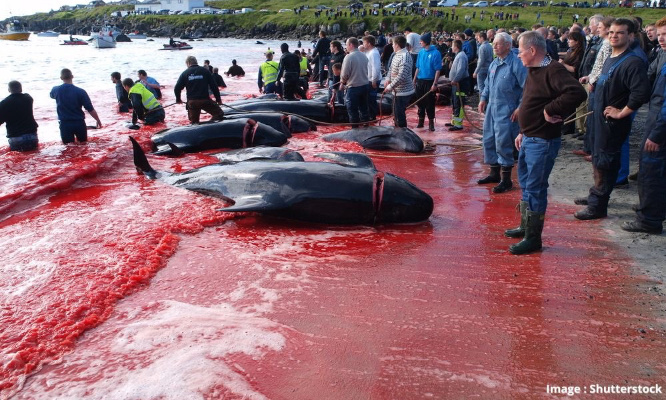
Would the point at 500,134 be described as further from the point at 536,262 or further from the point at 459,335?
the point at 459,335

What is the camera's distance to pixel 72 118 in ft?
40.8

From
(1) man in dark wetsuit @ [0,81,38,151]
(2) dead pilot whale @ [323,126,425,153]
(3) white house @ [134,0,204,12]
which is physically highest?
(3) white house @ [134,0,204,12]

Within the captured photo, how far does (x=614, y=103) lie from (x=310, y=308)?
191 inches

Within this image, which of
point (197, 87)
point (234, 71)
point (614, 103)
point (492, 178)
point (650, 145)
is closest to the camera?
point (650, 145)

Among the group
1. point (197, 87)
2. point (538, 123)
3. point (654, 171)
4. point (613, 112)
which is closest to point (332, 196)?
point (538, 123)

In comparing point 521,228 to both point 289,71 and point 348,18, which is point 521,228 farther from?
point 348,18

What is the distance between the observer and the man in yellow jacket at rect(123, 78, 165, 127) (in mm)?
14977

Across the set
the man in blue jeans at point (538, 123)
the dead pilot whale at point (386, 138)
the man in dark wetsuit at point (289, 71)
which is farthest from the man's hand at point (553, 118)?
the man in dark wetsuit at point (289, 71)

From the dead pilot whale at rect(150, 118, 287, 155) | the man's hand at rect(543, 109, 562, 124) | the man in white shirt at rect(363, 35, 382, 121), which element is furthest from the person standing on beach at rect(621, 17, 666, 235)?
the man in white shirt at rect(363, 35, 382, 121)

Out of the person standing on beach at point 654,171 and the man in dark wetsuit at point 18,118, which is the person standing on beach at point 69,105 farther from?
the person standing on beach at point 654,171

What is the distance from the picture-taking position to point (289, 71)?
54.9 ft

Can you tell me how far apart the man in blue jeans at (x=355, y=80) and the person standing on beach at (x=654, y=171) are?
720 cm

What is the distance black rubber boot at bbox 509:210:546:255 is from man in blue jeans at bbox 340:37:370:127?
7.45 meters

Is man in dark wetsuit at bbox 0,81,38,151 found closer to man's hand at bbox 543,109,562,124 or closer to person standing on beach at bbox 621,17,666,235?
man's hand at bbox 543,109,562,124
